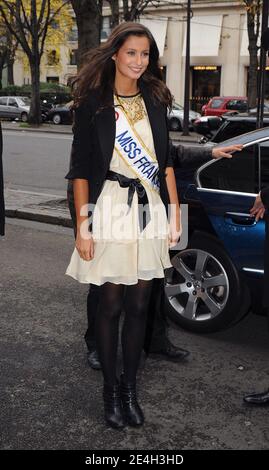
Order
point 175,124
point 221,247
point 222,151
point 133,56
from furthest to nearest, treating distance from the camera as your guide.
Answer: point 175,124 < point 221,247 < point 222,151 < point 133,56

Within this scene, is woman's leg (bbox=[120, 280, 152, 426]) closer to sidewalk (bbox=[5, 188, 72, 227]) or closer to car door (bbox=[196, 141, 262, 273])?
car door (bbox=[196, 141, 262, 273])

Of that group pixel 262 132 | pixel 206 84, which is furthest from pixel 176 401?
pixel 206 84

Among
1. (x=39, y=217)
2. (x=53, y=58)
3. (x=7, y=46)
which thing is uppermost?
(x=7, y=46)

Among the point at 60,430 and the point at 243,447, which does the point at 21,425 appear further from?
the point at 243,447

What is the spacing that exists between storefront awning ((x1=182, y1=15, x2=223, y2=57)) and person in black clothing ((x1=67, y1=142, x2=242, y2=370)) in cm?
3900

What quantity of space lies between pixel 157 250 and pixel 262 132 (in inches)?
61.0

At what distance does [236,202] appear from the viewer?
3.96 m

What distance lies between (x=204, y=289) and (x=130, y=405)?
4.30 feet

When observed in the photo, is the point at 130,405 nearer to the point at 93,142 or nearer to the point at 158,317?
the point at 158,317

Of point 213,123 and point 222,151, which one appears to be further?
point 213,123

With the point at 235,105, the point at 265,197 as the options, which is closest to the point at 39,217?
the point at 265,197

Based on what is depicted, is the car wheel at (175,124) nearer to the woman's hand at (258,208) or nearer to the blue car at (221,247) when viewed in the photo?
the blue car at (221,247)

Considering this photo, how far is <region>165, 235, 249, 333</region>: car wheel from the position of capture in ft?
13.2

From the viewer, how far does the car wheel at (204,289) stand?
4.01m
